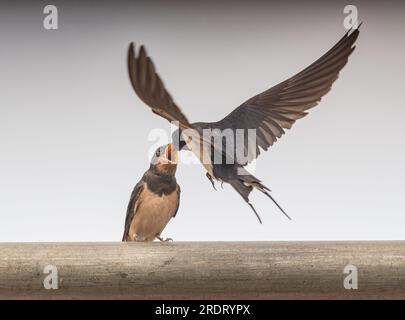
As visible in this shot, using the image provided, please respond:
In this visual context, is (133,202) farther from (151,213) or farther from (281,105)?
(281,105)

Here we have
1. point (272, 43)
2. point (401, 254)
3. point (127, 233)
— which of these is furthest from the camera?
point (272, 43)

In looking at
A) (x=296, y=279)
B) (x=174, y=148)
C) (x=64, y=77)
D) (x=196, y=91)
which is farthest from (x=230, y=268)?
(x=64, y=77)

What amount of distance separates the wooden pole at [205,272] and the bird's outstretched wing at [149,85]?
240 millimetres

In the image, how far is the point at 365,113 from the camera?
1.22 metres

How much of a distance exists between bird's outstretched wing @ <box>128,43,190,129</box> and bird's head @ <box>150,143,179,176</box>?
9.5 inches

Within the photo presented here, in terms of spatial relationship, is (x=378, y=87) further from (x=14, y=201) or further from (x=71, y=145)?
(x=14, y=201)

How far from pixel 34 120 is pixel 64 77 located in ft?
0.33

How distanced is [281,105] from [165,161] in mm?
198

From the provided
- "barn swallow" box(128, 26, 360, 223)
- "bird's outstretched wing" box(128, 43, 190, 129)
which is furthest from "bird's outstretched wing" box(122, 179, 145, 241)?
"bird's outstretched wing" box(128, 43, 190, 129)

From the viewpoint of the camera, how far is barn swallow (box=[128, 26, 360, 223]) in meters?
0.86

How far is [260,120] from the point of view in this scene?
3.26 feet

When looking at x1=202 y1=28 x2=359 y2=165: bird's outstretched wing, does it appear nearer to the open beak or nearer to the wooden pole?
the open beak

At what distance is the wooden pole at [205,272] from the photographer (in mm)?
836

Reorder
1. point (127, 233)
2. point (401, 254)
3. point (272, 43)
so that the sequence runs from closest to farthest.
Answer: point (401, 254) < point (127, 233) < point (272, 43)
